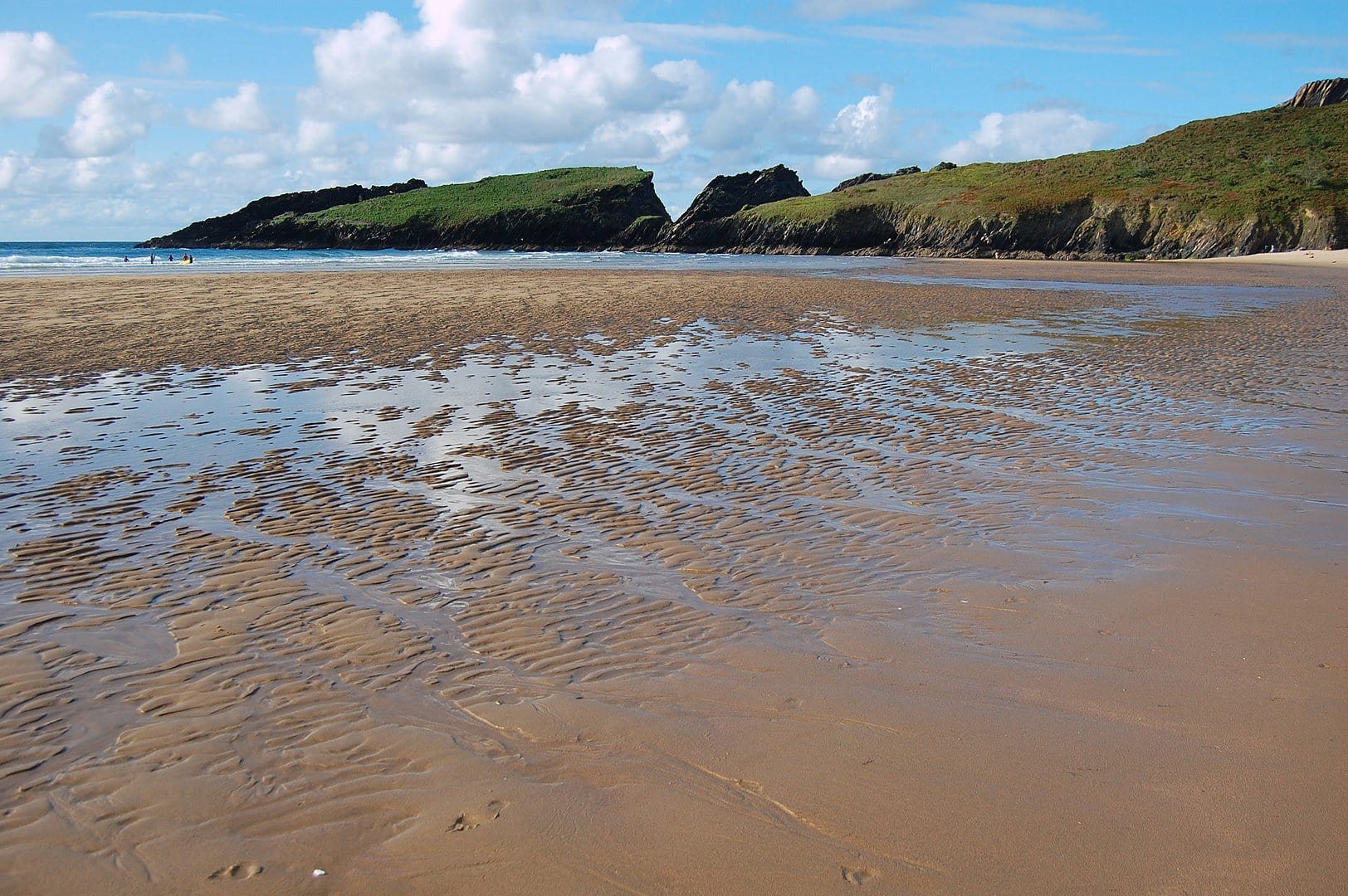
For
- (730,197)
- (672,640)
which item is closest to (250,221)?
(730,197)

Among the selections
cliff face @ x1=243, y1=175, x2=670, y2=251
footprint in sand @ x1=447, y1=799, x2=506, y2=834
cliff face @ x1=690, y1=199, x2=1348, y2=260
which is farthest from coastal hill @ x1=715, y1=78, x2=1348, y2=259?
footprint in sand @ x1=447, y1=799, x2=506, y2=834

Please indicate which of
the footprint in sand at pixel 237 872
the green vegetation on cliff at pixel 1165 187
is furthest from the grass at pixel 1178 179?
the footprint in sand at pixel 237 872

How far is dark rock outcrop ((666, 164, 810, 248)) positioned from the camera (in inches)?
4099

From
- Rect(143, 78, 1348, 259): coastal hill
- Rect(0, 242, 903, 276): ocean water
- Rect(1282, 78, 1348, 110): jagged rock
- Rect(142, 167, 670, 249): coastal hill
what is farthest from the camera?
Rect(142, 167, 670, 249): coastal hill

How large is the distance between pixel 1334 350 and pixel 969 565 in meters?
13.9

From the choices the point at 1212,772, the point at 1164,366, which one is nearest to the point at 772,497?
the point at 1212,772

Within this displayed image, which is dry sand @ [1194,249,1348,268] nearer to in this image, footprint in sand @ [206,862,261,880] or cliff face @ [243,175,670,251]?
footprint in sand @ [206,862,261,880]

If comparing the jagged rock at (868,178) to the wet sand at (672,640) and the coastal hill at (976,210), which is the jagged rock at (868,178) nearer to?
the coastal hill at (976,210)

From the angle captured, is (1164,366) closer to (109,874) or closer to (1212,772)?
(1212,772)

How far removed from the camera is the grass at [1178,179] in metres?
65.4

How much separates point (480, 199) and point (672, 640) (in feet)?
459

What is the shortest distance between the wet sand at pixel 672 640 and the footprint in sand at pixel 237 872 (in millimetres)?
13

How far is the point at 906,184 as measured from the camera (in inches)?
3716

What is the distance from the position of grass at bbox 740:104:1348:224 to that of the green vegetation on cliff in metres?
0.12
